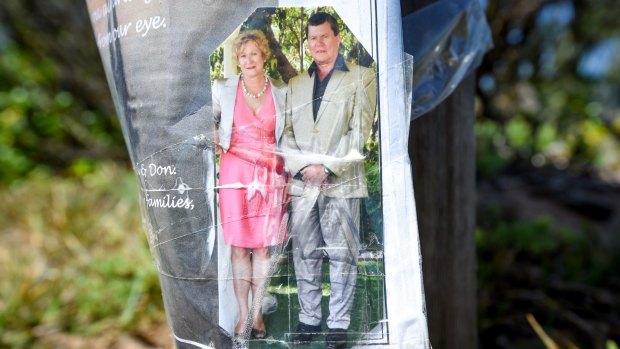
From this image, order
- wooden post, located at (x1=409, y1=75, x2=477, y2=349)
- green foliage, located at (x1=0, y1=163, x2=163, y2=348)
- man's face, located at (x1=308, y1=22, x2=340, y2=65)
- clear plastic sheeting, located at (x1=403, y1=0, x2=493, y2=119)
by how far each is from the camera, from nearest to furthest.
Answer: man's face, located at (x1=308, y1=22, x2=340, y2=65) < clear plastic sheeting, located at (x1=403, y1=0, x2=493, y2=119) < wooden post, located at (x1=409, y1=75, x2=477, y2=349) < green foliage, located at (x1=0, y1=163, x2=163, y2=348)

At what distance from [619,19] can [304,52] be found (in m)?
7.02

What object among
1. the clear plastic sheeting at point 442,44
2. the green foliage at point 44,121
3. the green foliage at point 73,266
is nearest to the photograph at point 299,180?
the clear plastic sheeting at point 442,44

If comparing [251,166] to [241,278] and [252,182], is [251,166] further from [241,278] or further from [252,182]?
[241,278]

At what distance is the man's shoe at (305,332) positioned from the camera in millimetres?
888

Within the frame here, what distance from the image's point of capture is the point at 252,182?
86 cm

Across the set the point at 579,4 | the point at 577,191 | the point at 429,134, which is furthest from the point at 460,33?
the point at 579,4

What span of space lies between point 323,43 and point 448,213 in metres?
0.72

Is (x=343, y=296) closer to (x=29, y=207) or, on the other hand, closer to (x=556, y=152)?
(x=29, y=207)

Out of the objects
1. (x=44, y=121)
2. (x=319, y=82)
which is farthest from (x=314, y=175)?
(x=44, y=121)

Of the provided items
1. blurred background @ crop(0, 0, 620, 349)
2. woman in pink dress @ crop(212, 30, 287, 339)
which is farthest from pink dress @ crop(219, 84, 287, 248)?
blurred background @ crop(0, 0, 620, 349)

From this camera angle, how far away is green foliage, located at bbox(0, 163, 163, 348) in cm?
231

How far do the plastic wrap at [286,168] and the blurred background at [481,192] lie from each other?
3.11 ft

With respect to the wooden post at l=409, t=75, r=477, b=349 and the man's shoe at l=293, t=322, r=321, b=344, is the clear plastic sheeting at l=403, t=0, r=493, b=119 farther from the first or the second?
the man's shoe at l=293, t=322, r=321, b=344

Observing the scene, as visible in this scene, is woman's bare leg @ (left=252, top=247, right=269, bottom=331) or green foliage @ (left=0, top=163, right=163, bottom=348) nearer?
woman's bare leg @ (left=252, top=247, right=269, bottom=331)
